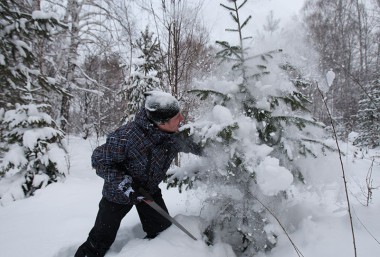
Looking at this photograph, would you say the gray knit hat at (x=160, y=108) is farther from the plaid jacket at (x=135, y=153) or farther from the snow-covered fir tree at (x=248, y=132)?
the snow-covered fir tree at (x=248, y=132)

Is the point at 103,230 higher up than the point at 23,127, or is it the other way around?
the point at 23,127

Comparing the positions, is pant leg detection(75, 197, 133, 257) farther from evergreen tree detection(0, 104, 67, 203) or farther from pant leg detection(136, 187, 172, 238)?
evergreen tree detection(0, 104, 67, 203)

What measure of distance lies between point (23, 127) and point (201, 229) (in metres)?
4.61

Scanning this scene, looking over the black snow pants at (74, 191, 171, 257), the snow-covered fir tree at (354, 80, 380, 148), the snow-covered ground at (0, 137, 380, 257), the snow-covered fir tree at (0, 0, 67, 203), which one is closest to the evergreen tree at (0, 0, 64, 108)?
the snow-covered fir tree at (0, 0, 67, 203)

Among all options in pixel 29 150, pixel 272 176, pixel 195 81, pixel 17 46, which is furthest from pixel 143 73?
pixel 272 176

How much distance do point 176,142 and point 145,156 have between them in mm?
330

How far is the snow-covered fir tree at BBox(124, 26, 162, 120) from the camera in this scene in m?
10.7

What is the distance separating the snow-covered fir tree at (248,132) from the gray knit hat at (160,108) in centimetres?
24

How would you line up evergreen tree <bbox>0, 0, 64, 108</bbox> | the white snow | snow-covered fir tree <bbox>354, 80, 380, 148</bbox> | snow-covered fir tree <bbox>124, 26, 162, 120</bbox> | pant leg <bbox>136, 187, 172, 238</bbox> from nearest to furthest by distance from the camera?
the white snow
pant leg <bbox>136, 187, 172, 238</bbox>
evergreen tree <bbox>0, 0, 64, 108</bbox>
snow-covered fir tree <bbox>124, 26, 162, 120</bbox>
snow-covered fir tree <bbox>354, 80, 380, 148</bbox>

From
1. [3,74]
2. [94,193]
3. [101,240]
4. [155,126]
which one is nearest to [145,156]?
[155,126]

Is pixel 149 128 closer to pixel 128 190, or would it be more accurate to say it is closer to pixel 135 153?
pixel 135 153

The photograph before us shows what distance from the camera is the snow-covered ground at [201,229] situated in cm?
244

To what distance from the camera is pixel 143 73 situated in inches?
428

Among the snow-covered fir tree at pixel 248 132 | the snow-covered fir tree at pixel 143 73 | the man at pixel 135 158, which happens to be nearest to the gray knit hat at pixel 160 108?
the man at pixel 135 158
